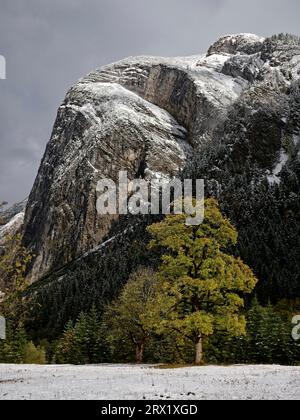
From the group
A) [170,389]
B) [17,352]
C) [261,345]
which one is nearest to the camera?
[170,389]

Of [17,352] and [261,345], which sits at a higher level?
[261,345]

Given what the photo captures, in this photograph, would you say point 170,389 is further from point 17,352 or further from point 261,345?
point 17,352

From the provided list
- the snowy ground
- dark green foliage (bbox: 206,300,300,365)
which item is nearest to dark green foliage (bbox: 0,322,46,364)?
dark green foliage (bbox: 206,300,300,365)

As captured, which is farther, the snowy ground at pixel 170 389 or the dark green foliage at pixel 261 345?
the dark green foliage at pixel 261 345

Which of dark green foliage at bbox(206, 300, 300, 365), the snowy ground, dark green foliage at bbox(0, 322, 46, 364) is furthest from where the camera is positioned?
dark green foliage at bbox(0, 322, 46, 364)

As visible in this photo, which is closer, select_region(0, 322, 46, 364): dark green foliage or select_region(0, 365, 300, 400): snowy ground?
select_region(0, 365, 300, 400): snowy ground

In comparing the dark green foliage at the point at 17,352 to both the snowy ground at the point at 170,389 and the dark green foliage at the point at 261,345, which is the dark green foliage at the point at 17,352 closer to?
the dark green foliage at the point at 261,345

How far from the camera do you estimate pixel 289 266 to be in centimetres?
16300

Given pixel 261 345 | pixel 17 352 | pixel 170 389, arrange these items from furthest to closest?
pixel 17 352 → pixel 261 345 → pixel 170 389

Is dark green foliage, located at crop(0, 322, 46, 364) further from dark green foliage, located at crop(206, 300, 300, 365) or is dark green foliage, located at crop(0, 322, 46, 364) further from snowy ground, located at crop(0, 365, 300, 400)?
snowy ground, located at crop(0, 365, 300, 400)

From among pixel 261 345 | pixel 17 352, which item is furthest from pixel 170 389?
pixel 17 352

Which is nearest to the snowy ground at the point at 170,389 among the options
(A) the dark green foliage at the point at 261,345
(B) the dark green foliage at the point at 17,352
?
(A) the dark green foliage at the point at 261,345

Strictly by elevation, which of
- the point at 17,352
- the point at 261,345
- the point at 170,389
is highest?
the point at 170,389
